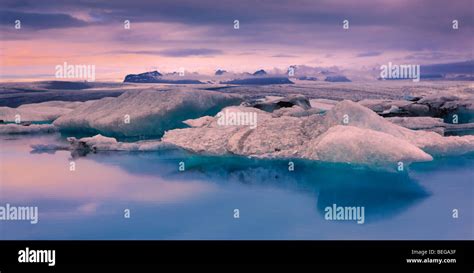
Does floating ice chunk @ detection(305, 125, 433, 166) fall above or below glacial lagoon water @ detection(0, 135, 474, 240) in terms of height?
above

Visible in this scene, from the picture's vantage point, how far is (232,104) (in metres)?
8.91

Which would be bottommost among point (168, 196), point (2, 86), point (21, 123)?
point (168, 196)

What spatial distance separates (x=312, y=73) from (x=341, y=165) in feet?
6.82

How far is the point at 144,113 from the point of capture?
8.46 m

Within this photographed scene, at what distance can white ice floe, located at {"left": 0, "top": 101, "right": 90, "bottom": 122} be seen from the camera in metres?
8.62

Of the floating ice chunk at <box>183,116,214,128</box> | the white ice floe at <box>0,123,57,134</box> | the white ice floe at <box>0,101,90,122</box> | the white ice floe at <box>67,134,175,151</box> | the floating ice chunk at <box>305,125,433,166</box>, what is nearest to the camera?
the floating ice chunk at <box>305,125,433,166</box>
